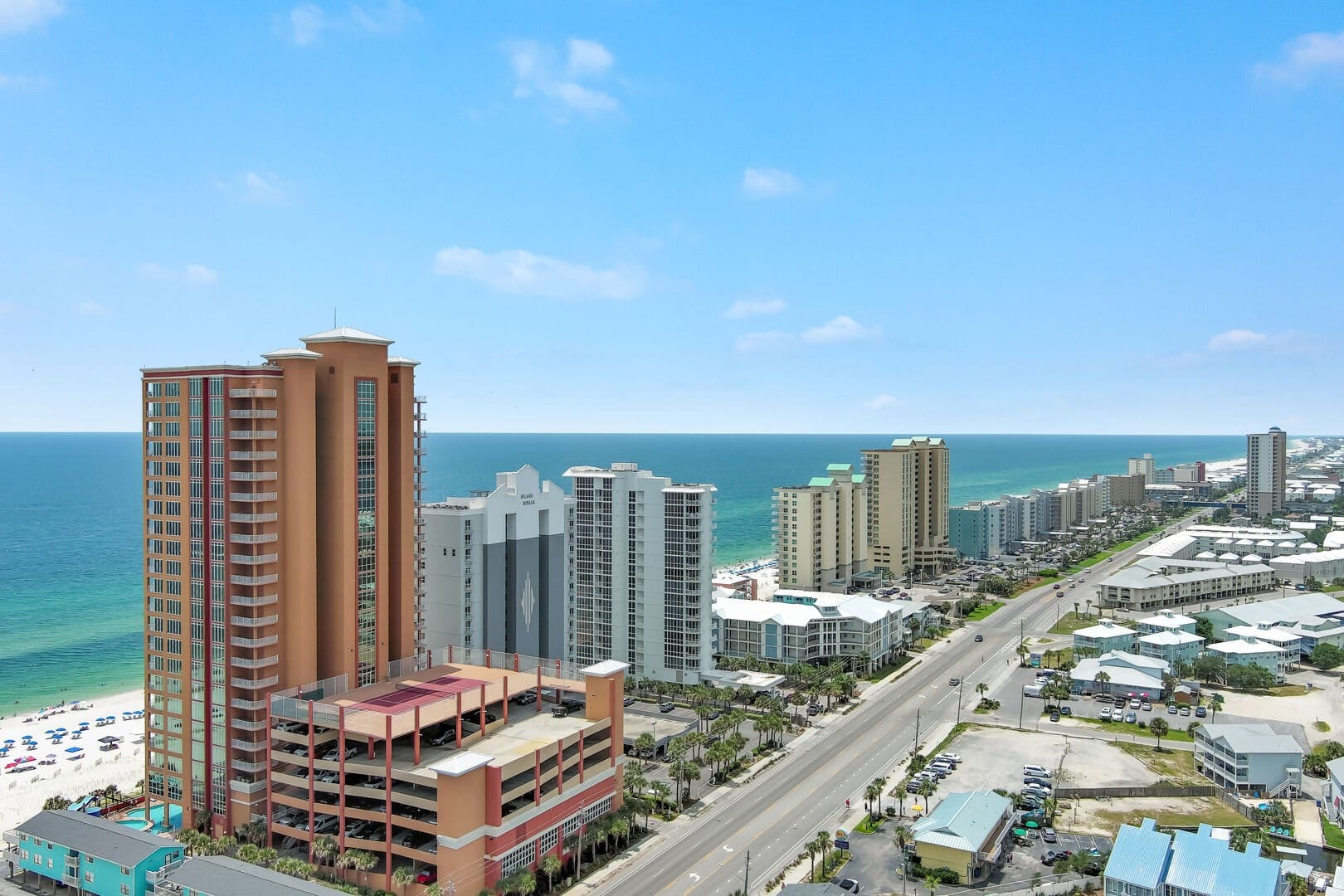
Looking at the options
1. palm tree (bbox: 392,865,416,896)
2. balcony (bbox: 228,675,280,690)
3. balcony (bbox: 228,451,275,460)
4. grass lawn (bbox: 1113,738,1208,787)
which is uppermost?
balcony (bbox: 228,451,275,460)

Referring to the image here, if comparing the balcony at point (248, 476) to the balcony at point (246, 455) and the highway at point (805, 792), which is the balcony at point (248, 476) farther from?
the highway at point (805, 792)

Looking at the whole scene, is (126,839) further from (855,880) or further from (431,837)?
(855,880)

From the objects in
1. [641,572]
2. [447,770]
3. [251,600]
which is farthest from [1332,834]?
[251,600]

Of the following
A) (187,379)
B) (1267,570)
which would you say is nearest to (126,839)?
(187,379)

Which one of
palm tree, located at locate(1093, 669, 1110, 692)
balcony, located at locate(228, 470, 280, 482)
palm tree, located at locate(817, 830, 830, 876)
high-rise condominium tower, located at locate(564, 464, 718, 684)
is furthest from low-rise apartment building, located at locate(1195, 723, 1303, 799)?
balcony, located at locate(228, 470, 280, 482)

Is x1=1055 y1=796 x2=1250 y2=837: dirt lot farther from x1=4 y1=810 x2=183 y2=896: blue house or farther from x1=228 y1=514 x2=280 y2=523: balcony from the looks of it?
x1=4 y1=810 x2=183 y2=896: blue house

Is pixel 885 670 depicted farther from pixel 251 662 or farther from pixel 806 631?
pixel 251 662
